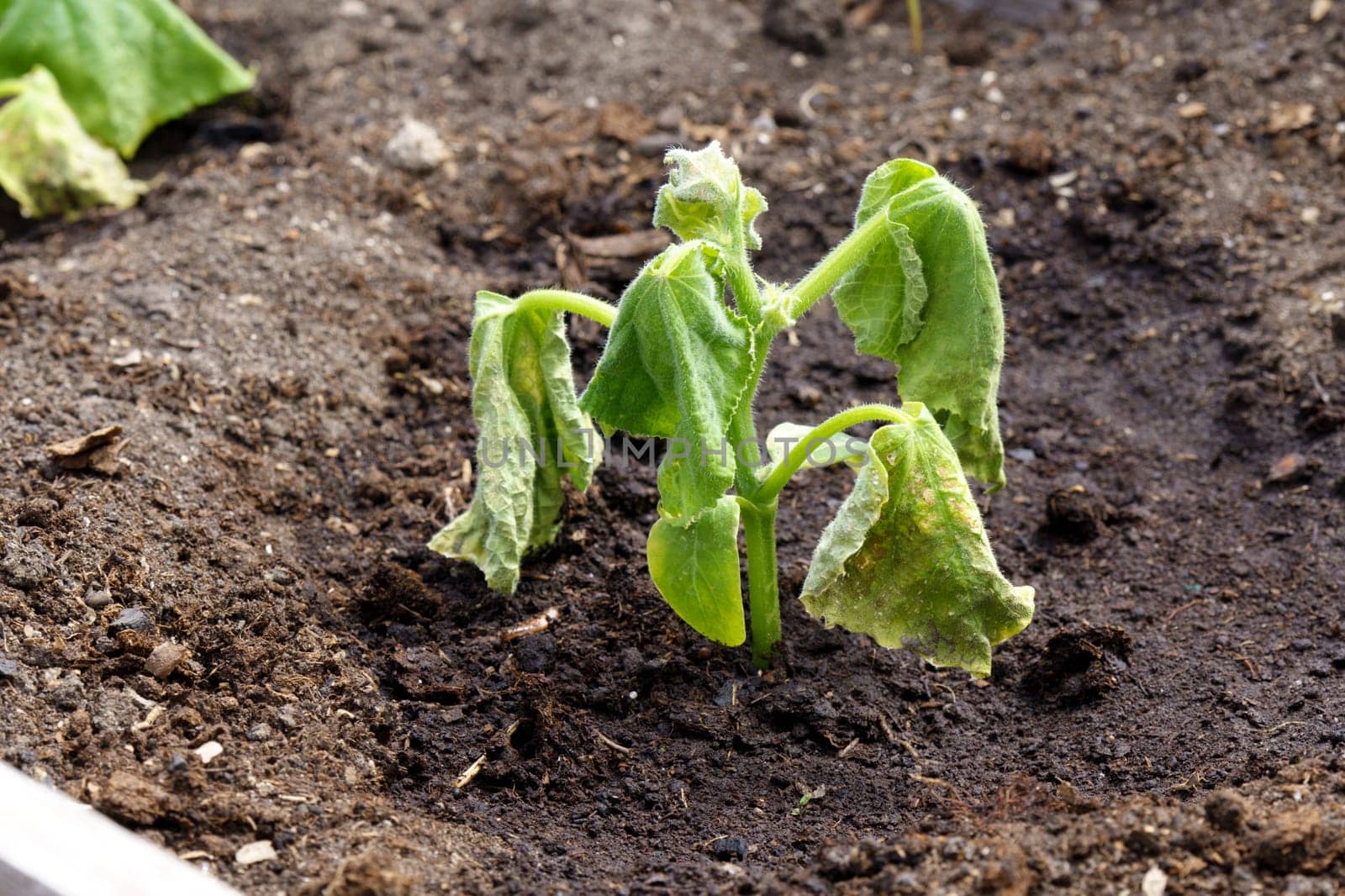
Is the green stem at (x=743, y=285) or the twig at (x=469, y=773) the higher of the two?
the green stem at (x=743, y=285)

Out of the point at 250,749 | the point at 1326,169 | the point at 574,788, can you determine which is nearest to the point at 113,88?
the point at 250,749

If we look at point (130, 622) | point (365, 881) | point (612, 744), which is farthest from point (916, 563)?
point (130, 622)

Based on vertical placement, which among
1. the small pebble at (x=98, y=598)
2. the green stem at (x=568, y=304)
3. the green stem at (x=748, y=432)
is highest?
the green stem at (x=568, y=304)

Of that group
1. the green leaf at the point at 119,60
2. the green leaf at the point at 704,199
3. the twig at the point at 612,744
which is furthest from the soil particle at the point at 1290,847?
the green leaf at the point at 119,60

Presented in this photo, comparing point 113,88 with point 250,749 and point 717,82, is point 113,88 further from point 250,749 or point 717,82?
point 250,749

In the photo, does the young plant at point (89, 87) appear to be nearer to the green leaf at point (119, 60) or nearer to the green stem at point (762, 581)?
the green leaf at point (119, 60)
